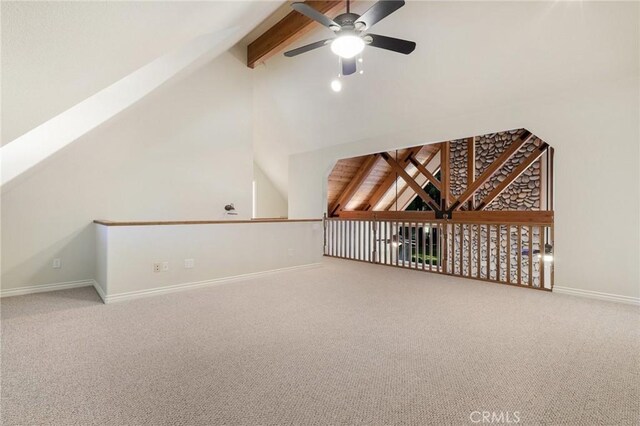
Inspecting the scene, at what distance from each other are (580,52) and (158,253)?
4.99 metres

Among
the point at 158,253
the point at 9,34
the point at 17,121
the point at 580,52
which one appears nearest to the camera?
the point at 9,34

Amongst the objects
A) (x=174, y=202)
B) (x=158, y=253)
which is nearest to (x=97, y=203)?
(x=174, y=202)

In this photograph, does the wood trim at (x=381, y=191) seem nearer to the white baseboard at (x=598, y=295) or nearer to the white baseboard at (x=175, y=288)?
the white baseboard at (x=175, y=288)

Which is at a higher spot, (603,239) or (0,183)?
(0,183)

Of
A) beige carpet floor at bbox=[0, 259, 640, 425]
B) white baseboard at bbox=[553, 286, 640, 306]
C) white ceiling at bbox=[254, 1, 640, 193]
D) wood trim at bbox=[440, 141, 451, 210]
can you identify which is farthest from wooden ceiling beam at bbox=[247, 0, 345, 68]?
white baseboard at bbox=[553, 286, 640, 306]

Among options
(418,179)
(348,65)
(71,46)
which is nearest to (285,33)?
(348,65)

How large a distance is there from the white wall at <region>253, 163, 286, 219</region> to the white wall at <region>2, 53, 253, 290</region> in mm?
3163

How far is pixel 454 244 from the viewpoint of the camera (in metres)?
5.46

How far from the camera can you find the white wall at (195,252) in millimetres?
3424

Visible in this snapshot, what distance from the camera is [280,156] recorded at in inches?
301

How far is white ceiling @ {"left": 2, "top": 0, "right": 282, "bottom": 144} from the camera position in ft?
4.70

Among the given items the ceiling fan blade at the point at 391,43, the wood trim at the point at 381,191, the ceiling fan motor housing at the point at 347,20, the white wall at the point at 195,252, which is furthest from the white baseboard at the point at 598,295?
the wood trim at the point at 381,191

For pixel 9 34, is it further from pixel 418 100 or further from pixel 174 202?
pixel 418 100

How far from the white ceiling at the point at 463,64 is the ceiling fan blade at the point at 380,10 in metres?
1.32
